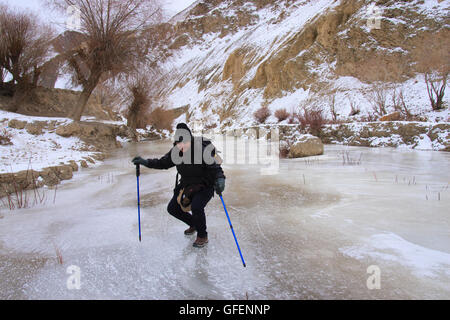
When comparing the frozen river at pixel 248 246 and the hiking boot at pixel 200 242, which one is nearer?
the frozen river at pixel 248 246

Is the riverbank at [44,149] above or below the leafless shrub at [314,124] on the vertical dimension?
below

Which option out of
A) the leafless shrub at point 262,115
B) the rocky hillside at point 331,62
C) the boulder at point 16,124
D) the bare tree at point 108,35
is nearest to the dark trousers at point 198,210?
the boulder at point 16,124

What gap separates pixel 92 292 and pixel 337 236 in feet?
7.82

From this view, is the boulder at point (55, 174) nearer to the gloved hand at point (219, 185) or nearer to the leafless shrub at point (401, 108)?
the gloved hand at point (219, 185)

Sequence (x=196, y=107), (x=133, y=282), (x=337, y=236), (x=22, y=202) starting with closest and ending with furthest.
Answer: (x=133, y=282) → (x=337, y=236) → (x=22, y=202) → (x=196, y=107)

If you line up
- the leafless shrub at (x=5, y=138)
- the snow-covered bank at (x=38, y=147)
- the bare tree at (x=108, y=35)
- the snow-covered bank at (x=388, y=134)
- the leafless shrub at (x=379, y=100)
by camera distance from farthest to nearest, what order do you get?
the leafless shrub at (x=379, y=100), the bare tree at (x=108, y=35), the snow-covered bank at (x=388, y=134), the leafless shrub at (x=5, y=138), the snow-covered bank at (x=38, y=147)

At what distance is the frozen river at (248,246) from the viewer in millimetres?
2105

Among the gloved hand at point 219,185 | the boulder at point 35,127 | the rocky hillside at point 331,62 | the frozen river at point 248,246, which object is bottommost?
the frozen river at point 248,246

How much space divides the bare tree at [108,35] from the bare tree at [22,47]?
6.11 ft

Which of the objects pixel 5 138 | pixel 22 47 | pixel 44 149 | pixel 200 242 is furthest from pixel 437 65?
pixel 22 47

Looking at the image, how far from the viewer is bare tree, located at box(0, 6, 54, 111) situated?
1208 centimetres

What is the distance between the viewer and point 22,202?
4422mm

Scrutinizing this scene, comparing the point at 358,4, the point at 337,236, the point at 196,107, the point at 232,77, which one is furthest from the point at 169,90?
the point at 337,236

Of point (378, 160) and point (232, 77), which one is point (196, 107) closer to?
point (232, 77)
